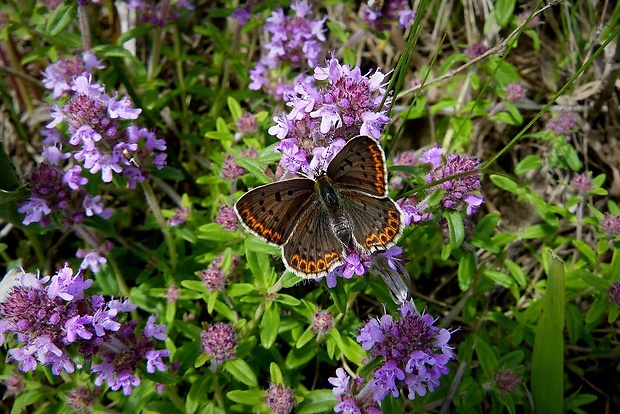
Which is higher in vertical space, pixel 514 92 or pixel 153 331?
pixel 514 92

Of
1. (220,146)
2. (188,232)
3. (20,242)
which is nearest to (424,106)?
(220,146)

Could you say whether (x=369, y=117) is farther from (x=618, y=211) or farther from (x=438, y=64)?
(x=438, y=64)

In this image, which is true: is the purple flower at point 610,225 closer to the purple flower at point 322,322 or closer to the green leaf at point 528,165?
the green leaf at point 528,165

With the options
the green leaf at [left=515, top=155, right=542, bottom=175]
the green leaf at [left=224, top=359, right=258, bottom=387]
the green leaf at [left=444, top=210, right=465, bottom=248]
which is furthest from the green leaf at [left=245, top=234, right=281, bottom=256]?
the green leaf at [left=515, top=155, right=542, bottom=175]

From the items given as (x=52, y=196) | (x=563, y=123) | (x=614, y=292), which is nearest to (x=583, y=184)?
(x=563, y=123)

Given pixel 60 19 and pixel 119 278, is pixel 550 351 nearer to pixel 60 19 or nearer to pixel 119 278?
pixel 119 278

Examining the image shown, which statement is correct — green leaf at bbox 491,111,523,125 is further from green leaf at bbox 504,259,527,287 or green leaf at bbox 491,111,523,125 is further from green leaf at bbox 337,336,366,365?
green leaf at bbox 337,336,366,365

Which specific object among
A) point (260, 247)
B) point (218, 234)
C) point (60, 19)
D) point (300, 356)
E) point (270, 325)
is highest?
point (60, 19)
